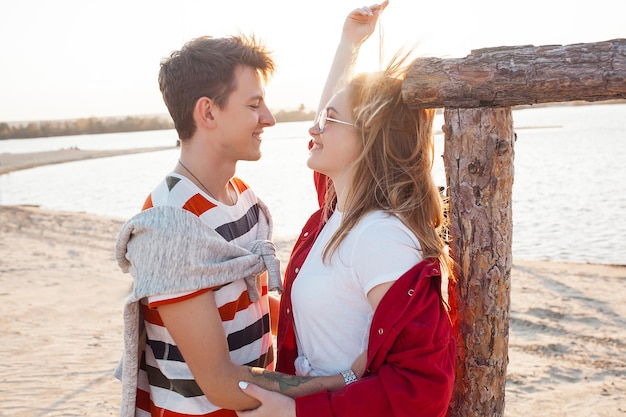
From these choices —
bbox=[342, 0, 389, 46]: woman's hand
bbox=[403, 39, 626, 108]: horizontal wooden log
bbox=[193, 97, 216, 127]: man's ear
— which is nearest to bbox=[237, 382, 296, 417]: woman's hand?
bbox=[193, 97, 216, 127]: man's ear

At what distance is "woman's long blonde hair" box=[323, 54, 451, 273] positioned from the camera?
2137 millimetres

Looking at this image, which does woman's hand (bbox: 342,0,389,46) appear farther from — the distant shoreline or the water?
the distant shoreline

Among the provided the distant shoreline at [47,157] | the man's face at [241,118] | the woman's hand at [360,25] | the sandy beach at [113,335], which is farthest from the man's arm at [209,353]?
the distant shoreline at [47,157]

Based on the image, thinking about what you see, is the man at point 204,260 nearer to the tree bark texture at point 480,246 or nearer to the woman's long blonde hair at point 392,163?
the woman's long blonde hair at point 392,163

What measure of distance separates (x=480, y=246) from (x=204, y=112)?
115cm

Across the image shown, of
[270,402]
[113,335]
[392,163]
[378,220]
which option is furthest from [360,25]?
[113,335]

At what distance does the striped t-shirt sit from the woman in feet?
Result: 0.42

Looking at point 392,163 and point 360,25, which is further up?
point 360,25

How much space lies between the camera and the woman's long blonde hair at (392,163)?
2.14 meters

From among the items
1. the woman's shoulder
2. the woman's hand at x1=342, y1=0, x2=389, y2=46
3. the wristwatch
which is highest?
the woman's hand at x1=342, y1=0, x2=389, y2=46

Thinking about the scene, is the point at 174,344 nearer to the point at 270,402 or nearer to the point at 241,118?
the point at 270,402

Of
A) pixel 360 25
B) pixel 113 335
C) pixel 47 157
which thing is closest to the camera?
pixel 360 25

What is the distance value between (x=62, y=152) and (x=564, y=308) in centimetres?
3838

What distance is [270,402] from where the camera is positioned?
6.67ft
